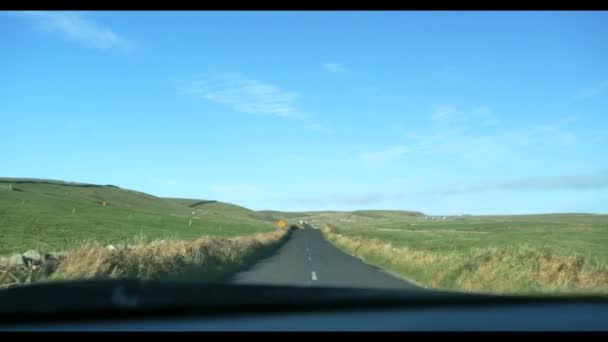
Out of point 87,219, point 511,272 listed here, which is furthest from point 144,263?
point 87,219

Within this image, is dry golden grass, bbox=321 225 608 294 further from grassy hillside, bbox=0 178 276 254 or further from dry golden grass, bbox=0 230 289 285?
grassy hillside, bbox=0 178 276 254

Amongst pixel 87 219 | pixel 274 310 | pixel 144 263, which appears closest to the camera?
pixel 274 310

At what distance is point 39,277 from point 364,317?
26.2 feet

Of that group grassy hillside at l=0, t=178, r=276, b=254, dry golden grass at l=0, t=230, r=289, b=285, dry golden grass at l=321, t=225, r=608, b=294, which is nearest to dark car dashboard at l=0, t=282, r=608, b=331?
dry golden grass at l=0, t=230, r=289, b=285

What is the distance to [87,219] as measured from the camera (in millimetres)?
58406

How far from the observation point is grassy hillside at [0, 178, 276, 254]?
3475cm

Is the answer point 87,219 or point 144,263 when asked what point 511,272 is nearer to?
point 144,263

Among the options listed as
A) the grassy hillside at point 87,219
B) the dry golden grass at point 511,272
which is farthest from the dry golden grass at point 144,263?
the dry golden grass at point 511,272

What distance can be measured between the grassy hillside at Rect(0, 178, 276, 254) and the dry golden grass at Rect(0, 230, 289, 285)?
2.26 m

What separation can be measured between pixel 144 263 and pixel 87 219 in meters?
49.7

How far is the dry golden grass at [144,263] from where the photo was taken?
10.5 metres

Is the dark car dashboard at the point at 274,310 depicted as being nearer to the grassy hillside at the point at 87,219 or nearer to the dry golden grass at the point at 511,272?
the dry golden grass at the point at 511,272
